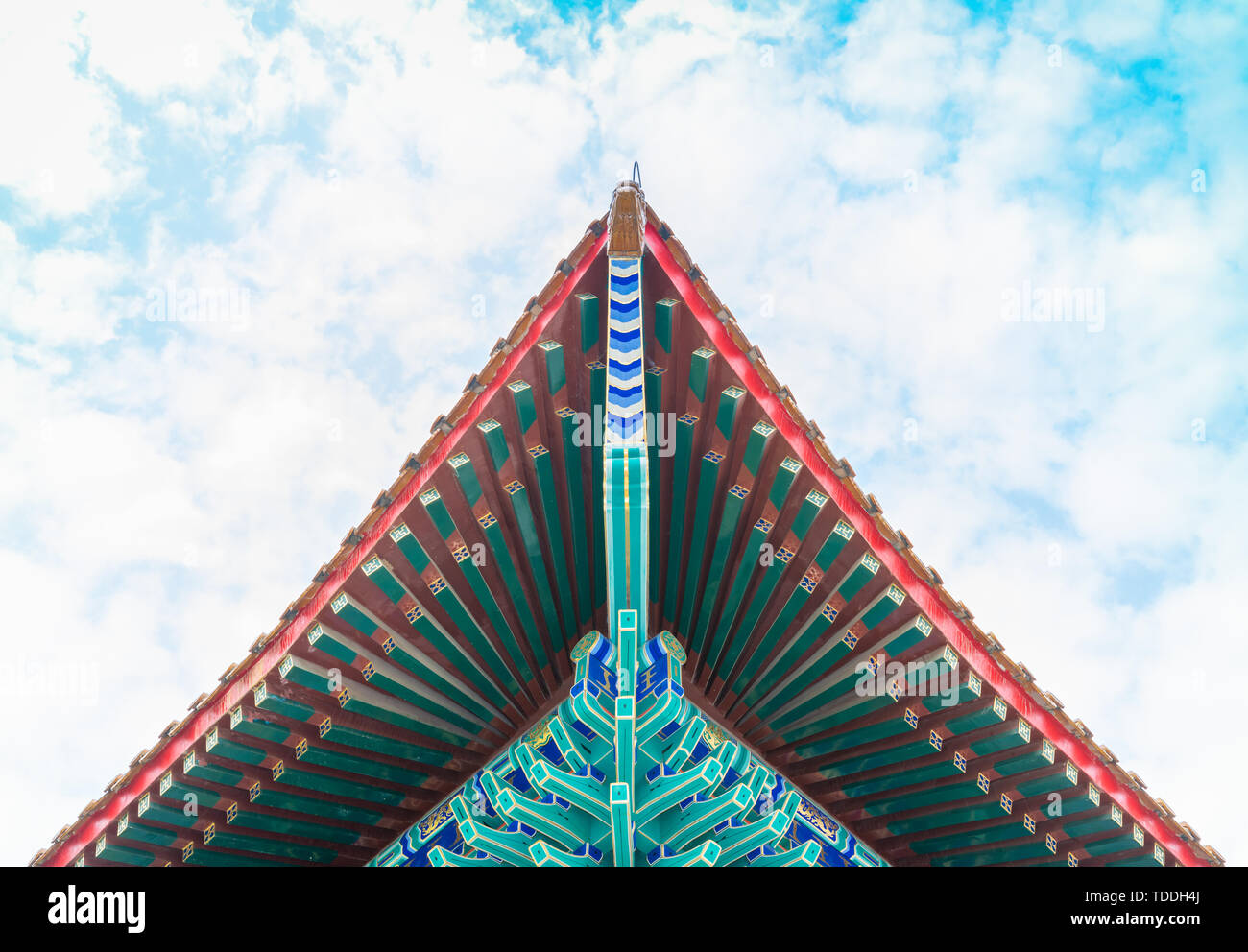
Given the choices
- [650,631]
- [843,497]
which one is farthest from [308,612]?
[843,497]

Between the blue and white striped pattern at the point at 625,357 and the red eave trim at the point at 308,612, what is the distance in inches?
17.5

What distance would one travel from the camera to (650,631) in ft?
37.1

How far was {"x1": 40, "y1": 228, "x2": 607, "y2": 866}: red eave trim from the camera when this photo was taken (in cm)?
948

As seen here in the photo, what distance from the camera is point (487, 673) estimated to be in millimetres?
11008

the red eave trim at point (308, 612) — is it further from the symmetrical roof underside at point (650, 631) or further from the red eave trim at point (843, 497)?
the red eave trim at point (843, 497)

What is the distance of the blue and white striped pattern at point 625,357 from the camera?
8.98 metres

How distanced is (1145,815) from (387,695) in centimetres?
774

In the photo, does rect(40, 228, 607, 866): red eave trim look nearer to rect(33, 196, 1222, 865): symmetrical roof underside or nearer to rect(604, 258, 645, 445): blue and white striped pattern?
rect(33, 196, 1222, 865): symmetrical roof underside

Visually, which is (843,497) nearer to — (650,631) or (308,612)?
(650,631)

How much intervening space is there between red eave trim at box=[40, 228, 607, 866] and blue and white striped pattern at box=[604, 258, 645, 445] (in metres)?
0.45

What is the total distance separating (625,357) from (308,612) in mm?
3732
